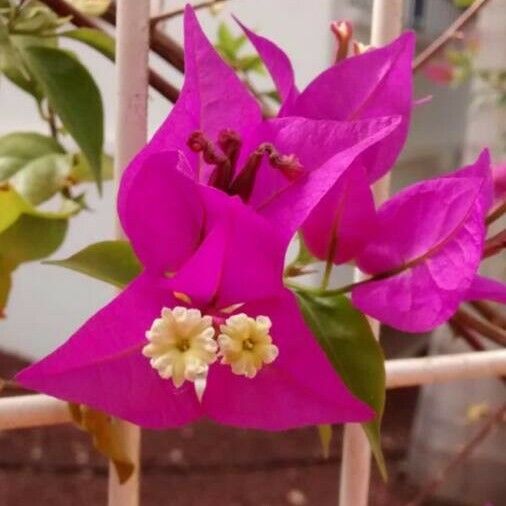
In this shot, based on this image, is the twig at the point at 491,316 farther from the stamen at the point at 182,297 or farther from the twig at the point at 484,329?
the stamen at the point at 182,297

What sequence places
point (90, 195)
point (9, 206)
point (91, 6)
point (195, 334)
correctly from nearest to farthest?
point (195, 334)
point (9, 206)
point (91, 6)
point (90, 195)

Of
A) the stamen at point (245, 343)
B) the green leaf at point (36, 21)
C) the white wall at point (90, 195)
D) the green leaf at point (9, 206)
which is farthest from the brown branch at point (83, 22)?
the white wall at point (90, 195)

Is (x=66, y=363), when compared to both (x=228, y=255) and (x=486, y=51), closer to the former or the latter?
(x=228, y=255)

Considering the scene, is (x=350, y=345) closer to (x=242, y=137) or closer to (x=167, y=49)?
(x=242, y=137)

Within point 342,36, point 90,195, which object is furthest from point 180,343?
point 90,195

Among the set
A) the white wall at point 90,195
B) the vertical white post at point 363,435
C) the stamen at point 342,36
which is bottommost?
the white wall at point 90,195
